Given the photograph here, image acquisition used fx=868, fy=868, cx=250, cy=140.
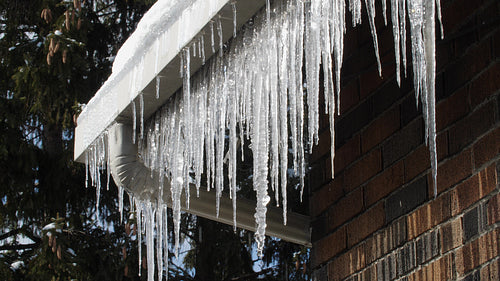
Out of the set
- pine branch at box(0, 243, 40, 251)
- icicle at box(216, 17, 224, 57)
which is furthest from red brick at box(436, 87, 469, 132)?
pine branch at box(0, 243, 40, 251)

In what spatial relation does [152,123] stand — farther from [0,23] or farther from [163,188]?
[0,23]

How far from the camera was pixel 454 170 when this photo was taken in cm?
292

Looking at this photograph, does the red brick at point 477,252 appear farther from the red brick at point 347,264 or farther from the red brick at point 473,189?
the red brick at point 347,264

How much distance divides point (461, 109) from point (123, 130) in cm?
134

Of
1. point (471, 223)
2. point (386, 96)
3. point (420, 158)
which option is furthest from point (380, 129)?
point (471, 223)

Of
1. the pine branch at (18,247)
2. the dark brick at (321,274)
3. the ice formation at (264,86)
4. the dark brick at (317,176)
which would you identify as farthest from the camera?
the pine branch at (18,247)

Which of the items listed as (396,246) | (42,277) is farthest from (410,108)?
(42,277)

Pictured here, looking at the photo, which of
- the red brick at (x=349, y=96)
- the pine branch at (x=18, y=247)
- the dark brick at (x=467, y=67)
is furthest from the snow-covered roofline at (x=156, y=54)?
the pine branch at (x=18, y=247)

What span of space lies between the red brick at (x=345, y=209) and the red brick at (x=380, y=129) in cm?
19

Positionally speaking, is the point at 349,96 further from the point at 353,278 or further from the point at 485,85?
the point at 485,85

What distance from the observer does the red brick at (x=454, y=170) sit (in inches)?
112

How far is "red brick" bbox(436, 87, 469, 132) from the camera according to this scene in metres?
2.94

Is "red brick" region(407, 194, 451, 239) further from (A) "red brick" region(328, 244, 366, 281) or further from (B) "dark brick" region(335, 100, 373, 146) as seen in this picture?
(B) "dark brick" region(335, 100, 373, 146)

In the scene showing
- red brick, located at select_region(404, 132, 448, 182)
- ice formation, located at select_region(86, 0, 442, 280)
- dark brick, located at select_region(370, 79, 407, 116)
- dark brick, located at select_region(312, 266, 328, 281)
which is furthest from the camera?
dark brick, located at select_region(312, 266, 328, 281)
